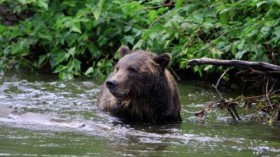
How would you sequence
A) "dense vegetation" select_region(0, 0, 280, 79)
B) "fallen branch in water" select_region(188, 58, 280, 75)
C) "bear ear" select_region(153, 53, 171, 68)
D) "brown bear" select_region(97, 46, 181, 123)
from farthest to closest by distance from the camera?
"dense vegetation" select_region(0, 0, 280, 79) → "bear ear" select_region(153, 53, 171, 68) → "brown bear" select_region(97, 46, 181, 123) → "fallen branch in water" select_region(188, 58, 280, 75)

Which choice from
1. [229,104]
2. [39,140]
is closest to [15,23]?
[229,104]

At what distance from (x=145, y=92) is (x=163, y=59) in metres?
0.48

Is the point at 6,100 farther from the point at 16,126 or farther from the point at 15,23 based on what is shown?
the point at 15,23

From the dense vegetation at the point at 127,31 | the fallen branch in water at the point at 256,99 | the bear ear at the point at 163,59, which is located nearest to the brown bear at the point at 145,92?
the bear ear at the point at 163,59

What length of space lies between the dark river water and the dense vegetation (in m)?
1.13

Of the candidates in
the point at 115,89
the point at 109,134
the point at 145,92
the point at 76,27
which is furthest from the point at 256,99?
the point at 76,27

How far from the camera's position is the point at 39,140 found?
285 inches

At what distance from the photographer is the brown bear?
906cm

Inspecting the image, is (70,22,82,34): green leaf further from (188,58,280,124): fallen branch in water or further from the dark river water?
(188,58,280,124): fallen branch in water

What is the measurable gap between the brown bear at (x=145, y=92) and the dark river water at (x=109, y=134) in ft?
0.69

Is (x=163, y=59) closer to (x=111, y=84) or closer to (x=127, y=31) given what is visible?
(x=111, y=84)

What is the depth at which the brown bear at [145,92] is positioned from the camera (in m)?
9.06

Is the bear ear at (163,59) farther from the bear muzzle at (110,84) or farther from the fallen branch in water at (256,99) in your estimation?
the bear muzzle at (110,84)

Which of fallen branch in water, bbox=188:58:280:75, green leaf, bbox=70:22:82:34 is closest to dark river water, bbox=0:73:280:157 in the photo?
fallen branch in water, bbox=188:58:280:75
